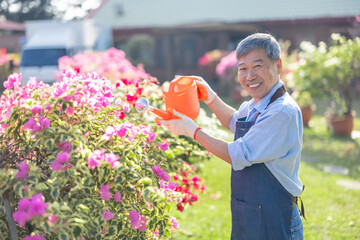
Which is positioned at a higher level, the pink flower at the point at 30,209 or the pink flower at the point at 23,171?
the pink flower at the point at 23,171

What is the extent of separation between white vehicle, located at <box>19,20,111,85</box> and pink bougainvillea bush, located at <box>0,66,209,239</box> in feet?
39.6

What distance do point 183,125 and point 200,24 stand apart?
55.6 feet

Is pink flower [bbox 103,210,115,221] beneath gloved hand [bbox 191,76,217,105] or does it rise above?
beneath

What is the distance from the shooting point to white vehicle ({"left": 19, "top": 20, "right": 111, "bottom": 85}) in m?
14.2

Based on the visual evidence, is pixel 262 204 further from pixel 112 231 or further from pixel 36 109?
pixel 36 109

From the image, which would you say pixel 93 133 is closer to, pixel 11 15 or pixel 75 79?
pixel 75 79

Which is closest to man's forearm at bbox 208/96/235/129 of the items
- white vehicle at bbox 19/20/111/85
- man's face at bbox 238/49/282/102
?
man's face at bbox 238/49/282/102

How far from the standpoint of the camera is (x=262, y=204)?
2150 mm

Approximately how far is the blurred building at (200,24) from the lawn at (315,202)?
11711 millimetres

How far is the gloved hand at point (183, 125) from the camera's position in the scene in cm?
225

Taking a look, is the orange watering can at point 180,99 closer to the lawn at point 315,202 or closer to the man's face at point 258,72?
the man's face at point 258,72

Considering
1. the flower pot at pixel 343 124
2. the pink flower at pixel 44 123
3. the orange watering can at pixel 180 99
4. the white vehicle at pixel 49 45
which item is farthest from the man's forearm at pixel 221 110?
the white vehicle at pixel 49 45

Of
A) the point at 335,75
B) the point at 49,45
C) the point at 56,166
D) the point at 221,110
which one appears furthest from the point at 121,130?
the point at 49,45

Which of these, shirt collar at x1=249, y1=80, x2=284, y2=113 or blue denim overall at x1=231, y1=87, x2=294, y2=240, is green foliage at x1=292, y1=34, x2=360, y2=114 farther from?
blue denim overall at x1=231, y1=87, x2=294, y2=240
